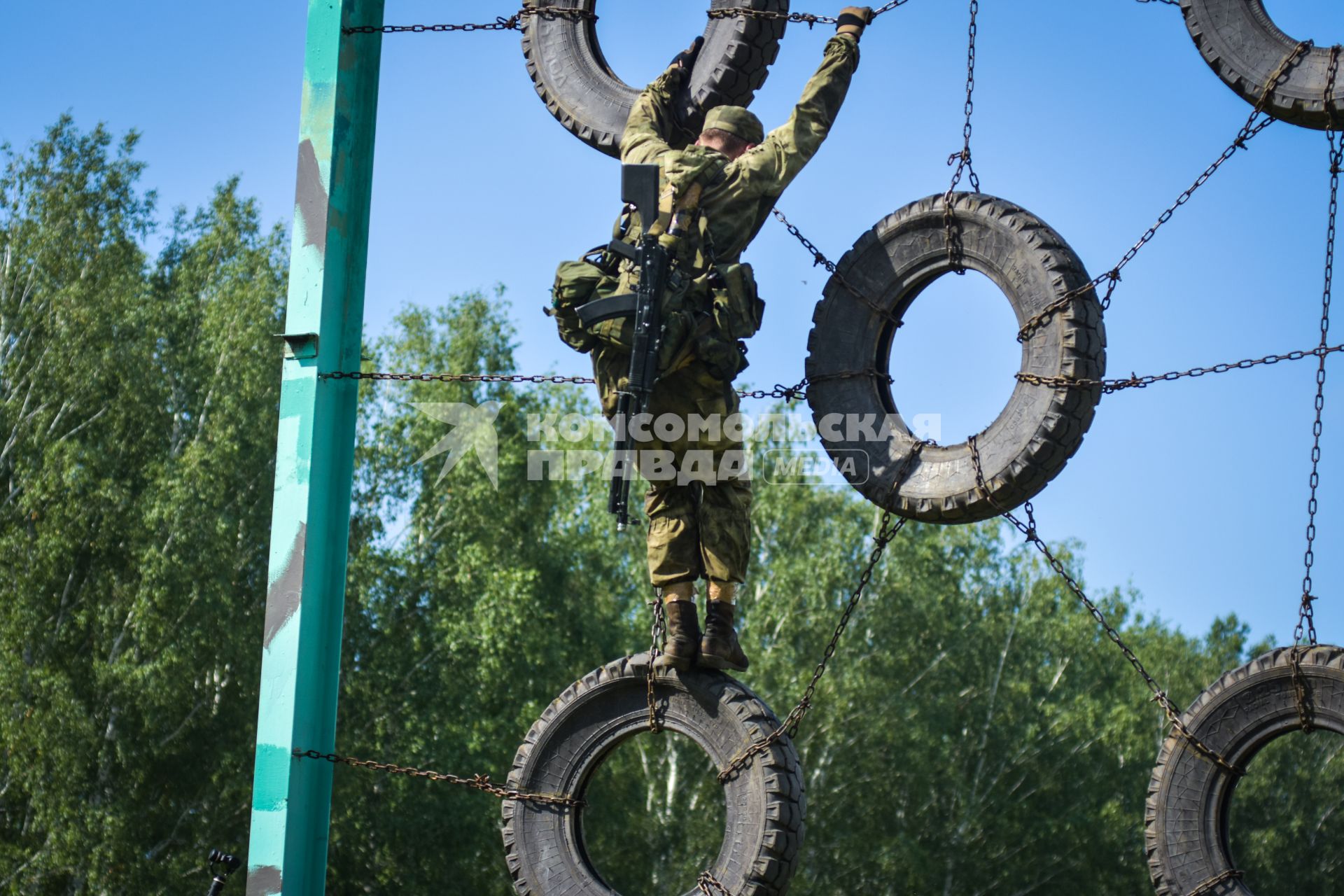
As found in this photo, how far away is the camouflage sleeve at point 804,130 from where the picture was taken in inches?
271

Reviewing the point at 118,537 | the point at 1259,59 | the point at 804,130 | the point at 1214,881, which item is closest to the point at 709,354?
the point at 804,130

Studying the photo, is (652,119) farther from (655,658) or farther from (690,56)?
(655,658)

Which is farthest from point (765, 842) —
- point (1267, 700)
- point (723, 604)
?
point (1267, 700)

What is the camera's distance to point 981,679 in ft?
75.3

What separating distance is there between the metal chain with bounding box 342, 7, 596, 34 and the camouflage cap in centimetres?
105

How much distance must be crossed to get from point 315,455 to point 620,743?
176 centimetres

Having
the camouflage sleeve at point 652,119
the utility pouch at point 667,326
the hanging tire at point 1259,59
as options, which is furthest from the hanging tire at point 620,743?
the hanging tire at point 1259,59

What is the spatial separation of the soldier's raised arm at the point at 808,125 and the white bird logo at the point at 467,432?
13.7m

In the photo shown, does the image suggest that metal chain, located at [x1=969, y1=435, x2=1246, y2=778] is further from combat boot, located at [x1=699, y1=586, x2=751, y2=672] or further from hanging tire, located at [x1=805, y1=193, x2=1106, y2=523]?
combat boot, located at [x1=699, y1=586, x2=751, y2=672]

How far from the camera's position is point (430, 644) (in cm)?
1938

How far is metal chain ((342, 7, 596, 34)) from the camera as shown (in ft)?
25.4

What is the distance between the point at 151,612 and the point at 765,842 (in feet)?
35.5

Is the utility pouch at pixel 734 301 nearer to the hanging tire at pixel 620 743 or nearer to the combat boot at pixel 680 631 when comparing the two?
the combat boot at pixel 680 631

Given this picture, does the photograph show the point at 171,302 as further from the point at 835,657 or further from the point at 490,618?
the point at 835,657
